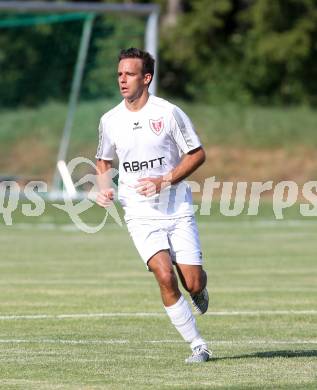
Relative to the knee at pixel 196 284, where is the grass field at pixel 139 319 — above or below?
below

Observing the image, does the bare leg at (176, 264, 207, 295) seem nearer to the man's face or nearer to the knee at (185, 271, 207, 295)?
the knee at (185, 271, 207, 295)

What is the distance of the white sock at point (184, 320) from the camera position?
29.8 feet

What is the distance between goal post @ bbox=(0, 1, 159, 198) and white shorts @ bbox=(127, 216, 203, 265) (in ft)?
63.5

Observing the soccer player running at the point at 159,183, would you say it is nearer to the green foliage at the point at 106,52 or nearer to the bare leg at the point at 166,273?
the bare leg at the point at 166,273

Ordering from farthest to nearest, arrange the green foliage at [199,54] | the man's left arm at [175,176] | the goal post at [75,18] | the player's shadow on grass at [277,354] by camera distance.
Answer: the green foliage at [199,54] < the goal post at [75,18] < the player's shadow on grass at [277,354] < the man's left arm at [175,176]

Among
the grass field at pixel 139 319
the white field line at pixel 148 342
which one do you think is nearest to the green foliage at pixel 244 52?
the grass field at pixel 139 319

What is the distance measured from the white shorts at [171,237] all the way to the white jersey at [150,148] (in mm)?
57

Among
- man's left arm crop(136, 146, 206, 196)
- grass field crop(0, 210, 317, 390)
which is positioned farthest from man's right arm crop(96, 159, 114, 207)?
grass field crop(0, 210, 317, 390)

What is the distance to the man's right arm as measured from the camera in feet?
30.1

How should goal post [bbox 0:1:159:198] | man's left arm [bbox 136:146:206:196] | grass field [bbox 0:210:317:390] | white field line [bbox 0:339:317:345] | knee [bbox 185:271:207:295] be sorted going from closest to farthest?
grass field [bbox 0:210:317:390], man's left arm [bbox 136:146:206:196], knee [bbox 185:271:207:295], white field line [bbox 0:339:317:345], goal post [bbox 0:1:159:198]

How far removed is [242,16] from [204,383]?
4093 centimetres

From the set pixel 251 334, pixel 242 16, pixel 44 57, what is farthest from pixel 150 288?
pixel 242 16

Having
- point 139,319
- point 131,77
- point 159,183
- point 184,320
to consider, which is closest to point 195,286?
point 184,320

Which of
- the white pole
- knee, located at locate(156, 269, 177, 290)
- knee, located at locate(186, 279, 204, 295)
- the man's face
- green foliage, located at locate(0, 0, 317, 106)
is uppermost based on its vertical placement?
green foliage, located at locate(0, 0, 317, 106)
